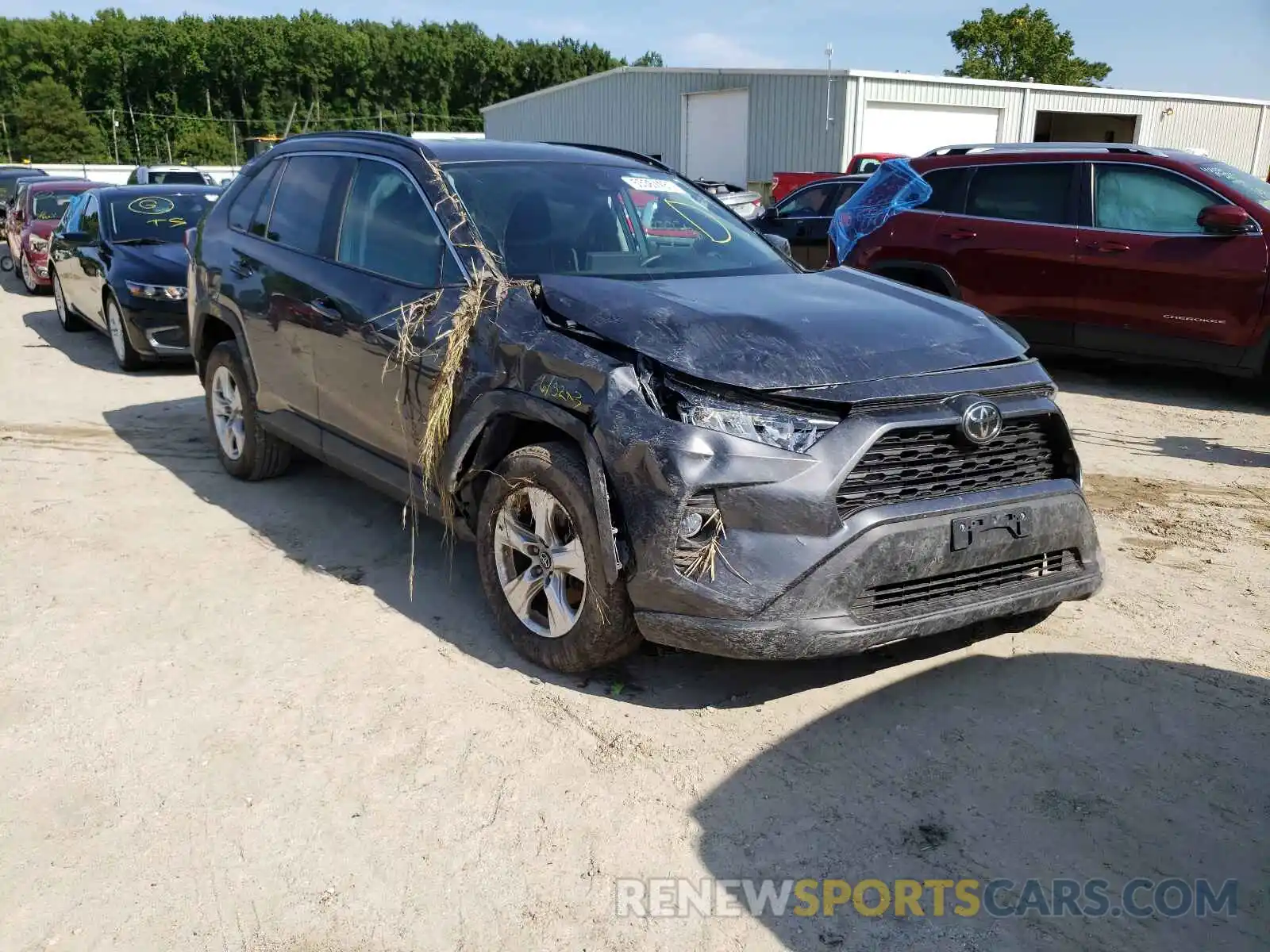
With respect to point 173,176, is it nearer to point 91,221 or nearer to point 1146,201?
point 91,221

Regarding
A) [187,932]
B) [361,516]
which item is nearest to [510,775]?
[187,932]

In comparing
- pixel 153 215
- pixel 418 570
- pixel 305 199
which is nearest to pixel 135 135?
pixel 153 215

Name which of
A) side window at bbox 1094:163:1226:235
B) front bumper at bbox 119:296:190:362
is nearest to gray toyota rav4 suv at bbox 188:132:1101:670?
side window at bbox 1094:163:1226:235

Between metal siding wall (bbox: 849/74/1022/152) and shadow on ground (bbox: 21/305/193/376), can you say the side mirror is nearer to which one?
shadow on ground (bbox: 21/305/193/376)

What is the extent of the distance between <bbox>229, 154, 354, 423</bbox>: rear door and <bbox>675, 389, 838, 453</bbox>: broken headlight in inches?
86.0

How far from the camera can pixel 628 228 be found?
15.0 ft

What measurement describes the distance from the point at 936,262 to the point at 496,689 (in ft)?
22.1

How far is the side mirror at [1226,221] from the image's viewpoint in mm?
7664

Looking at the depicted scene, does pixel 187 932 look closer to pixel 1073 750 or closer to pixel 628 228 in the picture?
pixel 1073 750

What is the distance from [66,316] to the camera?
12.0 metres

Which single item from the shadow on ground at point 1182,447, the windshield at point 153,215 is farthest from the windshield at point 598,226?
the windshield at point 153,215

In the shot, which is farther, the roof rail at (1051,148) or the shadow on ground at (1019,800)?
the roof rail at (1051,148)

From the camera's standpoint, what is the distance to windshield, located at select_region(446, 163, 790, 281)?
4246mm

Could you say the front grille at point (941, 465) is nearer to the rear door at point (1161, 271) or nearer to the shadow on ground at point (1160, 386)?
the rear door at point (1161, 271)
